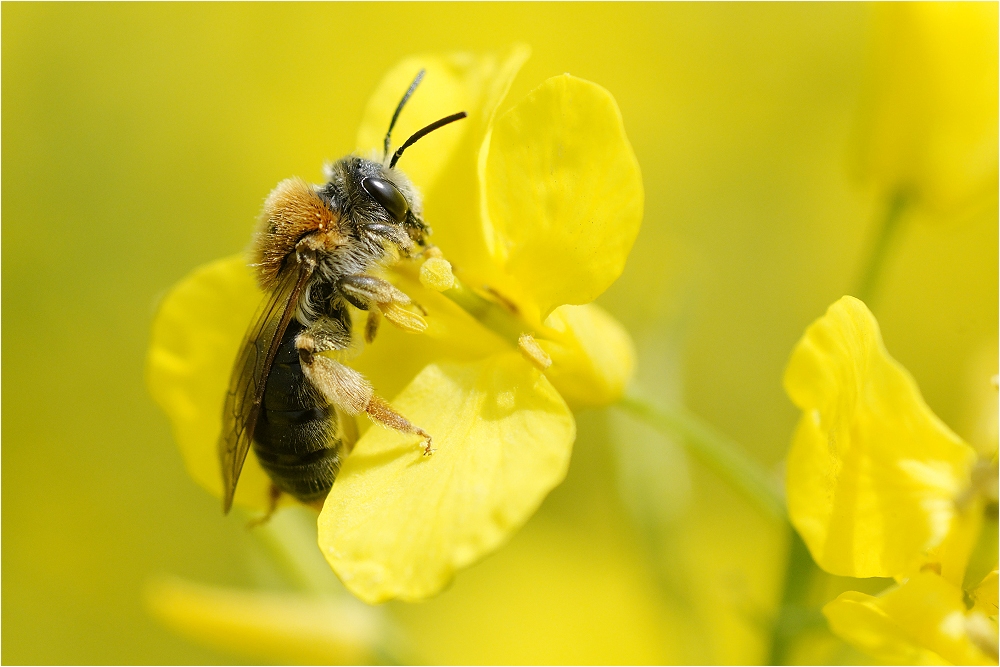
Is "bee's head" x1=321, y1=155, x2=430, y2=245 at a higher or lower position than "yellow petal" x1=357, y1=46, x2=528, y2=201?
lower

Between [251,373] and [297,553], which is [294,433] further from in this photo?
[297,553]

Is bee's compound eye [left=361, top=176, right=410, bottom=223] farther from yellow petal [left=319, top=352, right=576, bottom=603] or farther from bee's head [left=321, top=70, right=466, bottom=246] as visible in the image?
yellow petal [left=319, top=352, right=576, bottom=603]

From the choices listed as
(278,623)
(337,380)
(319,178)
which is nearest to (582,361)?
(337,380)

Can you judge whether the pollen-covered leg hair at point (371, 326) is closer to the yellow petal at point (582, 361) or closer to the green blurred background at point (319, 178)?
the yellow petal at point (582, 361)

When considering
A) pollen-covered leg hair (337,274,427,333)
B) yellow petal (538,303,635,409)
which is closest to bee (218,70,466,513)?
pollen-covered leg hair (337,274,427,333)

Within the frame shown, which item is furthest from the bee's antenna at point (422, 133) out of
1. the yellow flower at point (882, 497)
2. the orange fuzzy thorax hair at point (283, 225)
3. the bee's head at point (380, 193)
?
the yellow flower at point (882, 497)

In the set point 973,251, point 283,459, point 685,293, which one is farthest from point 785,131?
point 283,459

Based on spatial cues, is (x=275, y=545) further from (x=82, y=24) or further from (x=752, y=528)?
(x=82, y=24)
